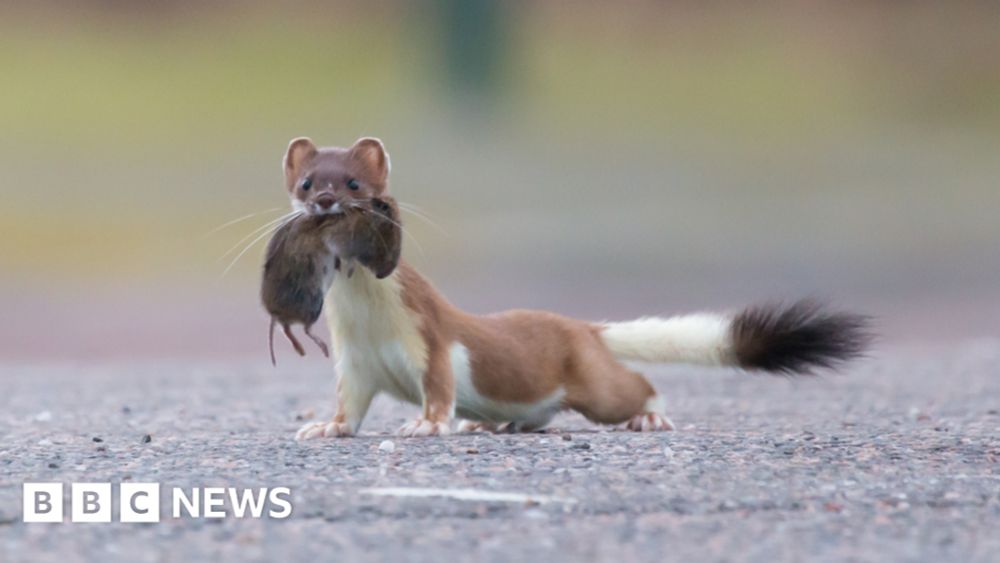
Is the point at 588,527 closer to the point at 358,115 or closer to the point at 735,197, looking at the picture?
the point at 735,197

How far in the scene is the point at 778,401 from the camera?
982 cm

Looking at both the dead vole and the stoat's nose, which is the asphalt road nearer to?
the dead vole

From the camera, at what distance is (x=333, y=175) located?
691 centimetres

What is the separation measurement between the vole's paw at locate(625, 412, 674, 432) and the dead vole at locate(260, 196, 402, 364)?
4.41 ft

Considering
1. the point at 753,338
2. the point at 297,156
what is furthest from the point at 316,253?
the point at 753,338

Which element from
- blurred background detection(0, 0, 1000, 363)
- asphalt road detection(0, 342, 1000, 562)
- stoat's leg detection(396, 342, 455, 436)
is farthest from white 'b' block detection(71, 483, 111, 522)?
blurred background detection(0, 0, 1000, 363)

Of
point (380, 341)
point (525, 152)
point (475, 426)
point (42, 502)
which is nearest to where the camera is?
point (42, 502)

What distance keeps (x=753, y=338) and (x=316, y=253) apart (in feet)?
6.48

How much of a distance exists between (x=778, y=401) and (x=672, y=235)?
1275cm

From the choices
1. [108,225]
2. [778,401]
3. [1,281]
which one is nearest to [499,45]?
[108,225]

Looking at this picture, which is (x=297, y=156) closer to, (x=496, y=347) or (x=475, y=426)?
(x=496, y=347)

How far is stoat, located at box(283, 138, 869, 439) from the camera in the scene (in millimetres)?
7004

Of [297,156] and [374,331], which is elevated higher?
[297,156]

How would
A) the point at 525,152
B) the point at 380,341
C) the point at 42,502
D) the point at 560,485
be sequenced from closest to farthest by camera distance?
the point at 42,502 < the point at 560,485 < the point at 380,341 < the point at 525,152
